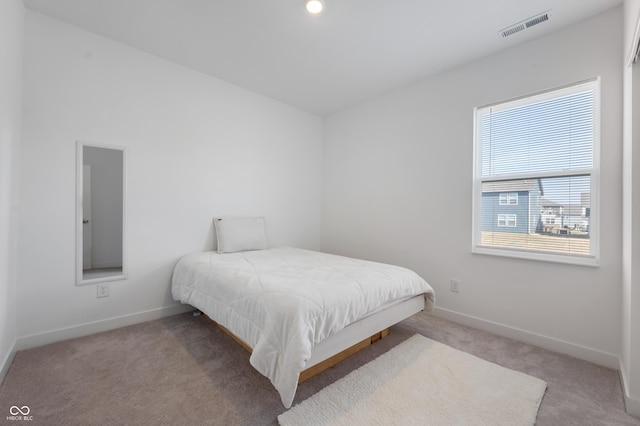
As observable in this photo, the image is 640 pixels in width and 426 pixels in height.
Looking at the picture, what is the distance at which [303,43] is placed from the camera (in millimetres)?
2459

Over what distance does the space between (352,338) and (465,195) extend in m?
1.86

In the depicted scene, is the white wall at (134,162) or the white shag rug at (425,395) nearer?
the white shag rug at (425,395)

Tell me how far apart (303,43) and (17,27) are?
6.87 ft

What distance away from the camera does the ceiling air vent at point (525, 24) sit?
205 centimetres

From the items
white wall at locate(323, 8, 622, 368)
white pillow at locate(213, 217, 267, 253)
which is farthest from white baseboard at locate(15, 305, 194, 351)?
white wall at locate(323, 8, 622, 368)

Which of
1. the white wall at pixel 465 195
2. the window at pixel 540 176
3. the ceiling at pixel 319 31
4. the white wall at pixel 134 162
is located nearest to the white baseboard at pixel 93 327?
the white wall at pixel 134 162

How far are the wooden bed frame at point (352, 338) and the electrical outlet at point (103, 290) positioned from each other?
140cm

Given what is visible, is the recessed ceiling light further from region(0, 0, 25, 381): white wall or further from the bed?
the bed

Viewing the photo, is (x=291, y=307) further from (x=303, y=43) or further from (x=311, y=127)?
(x=311, y=127)

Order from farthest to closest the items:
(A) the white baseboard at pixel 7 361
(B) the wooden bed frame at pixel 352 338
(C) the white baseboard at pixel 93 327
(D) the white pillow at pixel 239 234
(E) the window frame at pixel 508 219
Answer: (D) the white pillow at pixel 239 234 → (E) the window frame at pixel 508 219 → (C) the white baseboard at pixel 93 327 → (A) the white baseboard at pixel 7 361 → (B) the wooden bed frame at pixel 352 338

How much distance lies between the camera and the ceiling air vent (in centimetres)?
205

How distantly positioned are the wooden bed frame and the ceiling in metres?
2.27

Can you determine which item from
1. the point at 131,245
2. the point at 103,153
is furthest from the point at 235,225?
the point at 103,153

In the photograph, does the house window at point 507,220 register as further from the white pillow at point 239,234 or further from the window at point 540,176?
the white pillow at point 239,234
